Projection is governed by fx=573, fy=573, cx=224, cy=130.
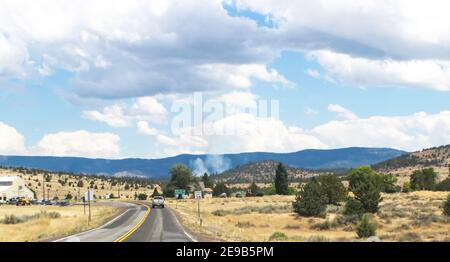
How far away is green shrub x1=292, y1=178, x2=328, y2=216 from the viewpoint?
241ft

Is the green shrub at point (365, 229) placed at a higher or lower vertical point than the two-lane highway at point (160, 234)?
lower

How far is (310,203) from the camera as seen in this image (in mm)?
73500

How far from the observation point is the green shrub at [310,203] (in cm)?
7331

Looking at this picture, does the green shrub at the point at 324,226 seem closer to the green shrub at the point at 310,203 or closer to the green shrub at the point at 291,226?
the green shrub at the point at 291,226

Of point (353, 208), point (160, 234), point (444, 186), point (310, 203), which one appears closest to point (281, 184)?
point (444, 186)

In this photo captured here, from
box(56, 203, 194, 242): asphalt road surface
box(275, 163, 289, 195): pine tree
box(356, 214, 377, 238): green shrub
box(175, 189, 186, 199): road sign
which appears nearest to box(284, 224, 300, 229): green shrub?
box(56, 203, 194, 242): asphalt road surface

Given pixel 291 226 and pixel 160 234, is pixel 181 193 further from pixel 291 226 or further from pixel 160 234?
pixel 160 234

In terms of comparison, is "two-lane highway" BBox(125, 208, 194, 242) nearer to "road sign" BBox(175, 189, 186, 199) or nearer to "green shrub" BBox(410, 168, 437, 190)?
"road sign" BBox(175, 189, 186, 199)

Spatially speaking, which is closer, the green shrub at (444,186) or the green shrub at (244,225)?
the green shrub at (244,225)

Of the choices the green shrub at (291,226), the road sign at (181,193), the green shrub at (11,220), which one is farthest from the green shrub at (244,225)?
the road sign at (181,193)
